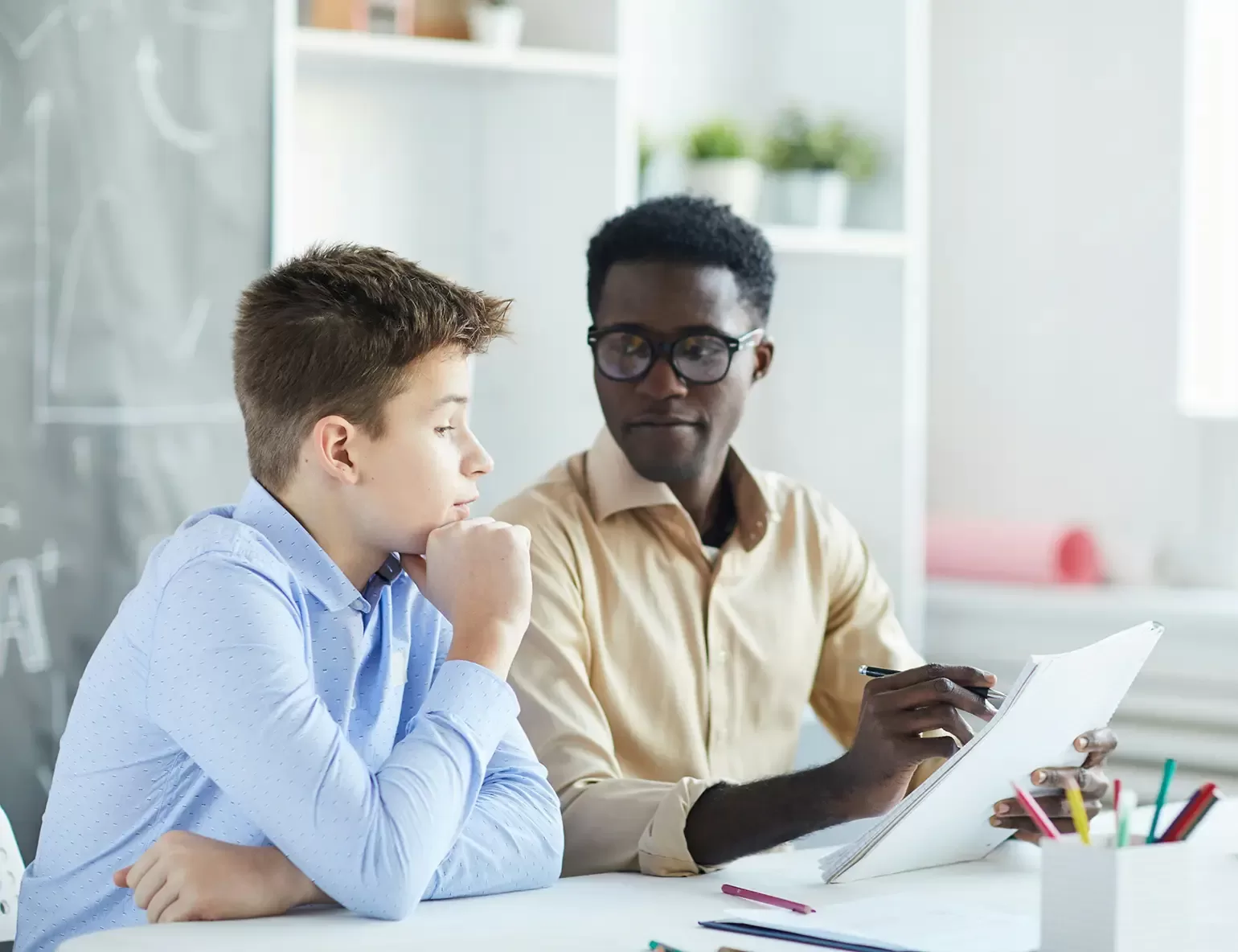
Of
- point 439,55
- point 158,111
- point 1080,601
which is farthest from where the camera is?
point 1080,601

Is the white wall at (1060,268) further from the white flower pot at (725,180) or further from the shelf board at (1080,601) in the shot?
the white flower pot at (725,180)

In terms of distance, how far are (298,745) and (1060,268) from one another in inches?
93.9

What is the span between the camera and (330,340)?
1329mm

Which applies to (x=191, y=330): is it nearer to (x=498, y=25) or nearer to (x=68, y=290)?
(x=68, y=290)

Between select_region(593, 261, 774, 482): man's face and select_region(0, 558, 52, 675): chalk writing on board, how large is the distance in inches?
38.3

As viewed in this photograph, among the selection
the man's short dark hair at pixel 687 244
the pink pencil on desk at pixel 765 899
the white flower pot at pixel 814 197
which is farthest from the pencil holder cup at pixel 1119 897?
the white flower pot at pixel 814 197

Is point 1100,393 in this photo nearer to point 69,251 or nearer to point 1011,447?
point 1011,447

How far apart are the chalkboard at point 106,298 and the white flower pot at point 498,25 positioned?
41 centimetres

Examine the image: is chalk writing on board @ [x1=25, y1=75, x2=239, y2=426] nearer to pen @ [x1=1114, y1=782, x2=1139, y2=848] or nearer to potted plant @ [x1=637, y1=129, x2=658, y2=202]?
potted plant @ [x1=637, y1=129, x2=658, y2=202]

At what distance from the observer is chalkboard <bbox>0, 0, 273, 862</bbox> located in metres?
2.27

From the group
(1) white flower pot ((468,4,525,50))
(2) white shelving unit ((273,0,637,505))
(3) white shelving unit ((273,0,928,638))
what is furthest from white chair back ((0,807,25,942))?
(1) white flower pot ((468,4,525,50))

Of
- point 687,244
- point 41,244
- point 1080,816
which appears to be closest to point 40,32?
point 41,244

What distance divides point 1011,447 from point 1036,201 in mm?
517

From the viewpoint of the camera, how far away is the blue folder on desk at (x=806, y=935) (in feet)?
3.50
